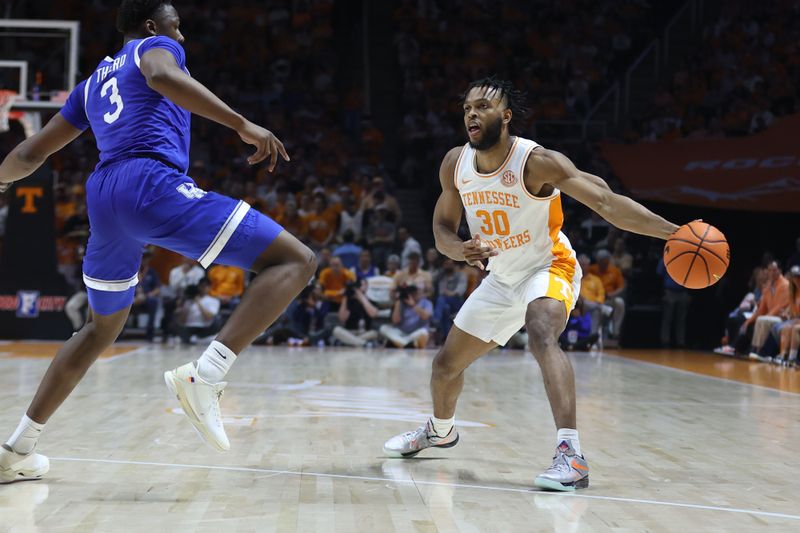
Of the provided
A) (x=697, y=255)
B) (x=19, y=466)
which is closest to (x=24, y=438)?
(x=19, y=466)

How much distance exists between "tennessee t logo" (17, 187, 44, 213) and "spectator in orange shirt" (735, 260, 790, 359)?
10.2m

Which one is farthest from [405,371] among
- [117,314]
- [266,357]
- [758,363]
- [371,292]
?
[117,314]

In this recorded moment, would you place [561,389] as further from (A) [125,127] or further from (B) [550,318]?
(A) [125,127]

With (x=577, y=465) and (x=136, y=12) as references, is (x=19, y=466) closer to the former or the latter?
(x=136, y=12)

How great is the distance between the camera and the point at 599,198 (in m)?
4.51

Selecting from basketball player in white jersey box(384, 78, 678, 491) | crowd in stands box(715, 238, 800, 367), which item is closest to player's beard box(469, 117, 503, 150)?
basketball player in white jersey box(384, 78, 678, 491)

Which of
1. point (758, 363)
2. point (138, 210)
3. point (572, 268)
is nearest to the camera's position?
point (138, 210)

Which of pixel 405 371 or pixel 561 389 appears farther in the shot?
pixel 405 371

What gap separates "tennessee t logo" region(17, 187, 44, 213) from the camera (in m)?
13.8

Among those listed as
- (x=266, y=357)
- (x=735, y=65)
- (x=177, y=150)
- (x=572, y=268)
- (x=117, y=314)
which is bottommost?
(x=266, y=357)

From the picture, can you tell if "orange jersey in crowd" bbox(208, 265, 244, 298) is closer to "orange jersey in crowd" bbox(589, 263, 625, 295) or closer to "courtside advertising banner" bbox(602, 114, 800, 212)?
"orange jersey in crowd" bbox(589, 263, 625, 295)

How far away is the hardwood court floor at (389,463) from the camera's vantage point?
11.9 ft

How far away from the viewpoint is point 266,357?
12188 millimetres

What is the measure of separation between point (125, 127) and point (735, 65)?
15.8m
